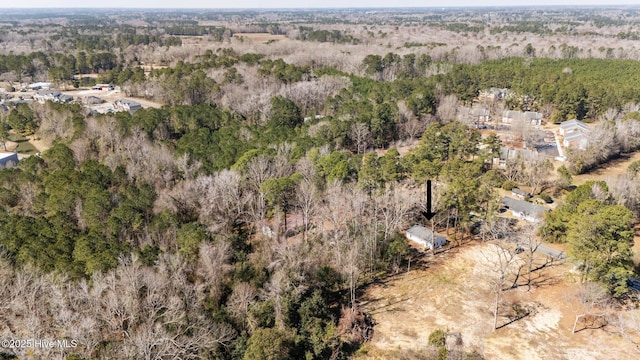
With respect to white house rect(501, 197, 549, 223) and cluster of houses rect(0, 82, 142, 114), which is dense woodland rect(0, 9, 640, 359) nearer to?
white house rect(501, 197, 549, 223)

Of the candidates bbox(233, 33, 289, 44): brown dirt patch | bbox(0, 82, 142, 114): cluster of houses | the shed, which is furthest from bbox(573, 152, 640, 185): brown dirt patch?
bbox(233, 33, 289, 44): brown dirt patch

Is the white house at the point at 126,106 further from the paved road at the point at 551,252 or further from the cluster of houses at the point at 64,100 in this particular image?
the paved road at the point at 551,252

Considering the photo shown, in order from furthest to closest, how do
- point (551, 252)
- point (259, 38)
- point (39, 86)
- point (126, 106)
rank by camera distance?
1. point (259, 38)
2. point (39, 86)
3. point (126, 106)
4. point (551, 252)

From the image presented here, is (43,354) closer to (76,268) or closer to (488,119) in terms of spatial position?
(76,268)

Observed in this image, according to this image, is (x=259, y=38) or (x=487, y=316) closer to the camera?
(x=487, y=316)

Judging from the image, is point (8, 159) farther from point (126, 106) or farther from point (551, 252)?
point (551, 252)

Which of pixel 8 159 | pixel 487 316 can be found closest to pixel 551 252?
pixel 487 316
